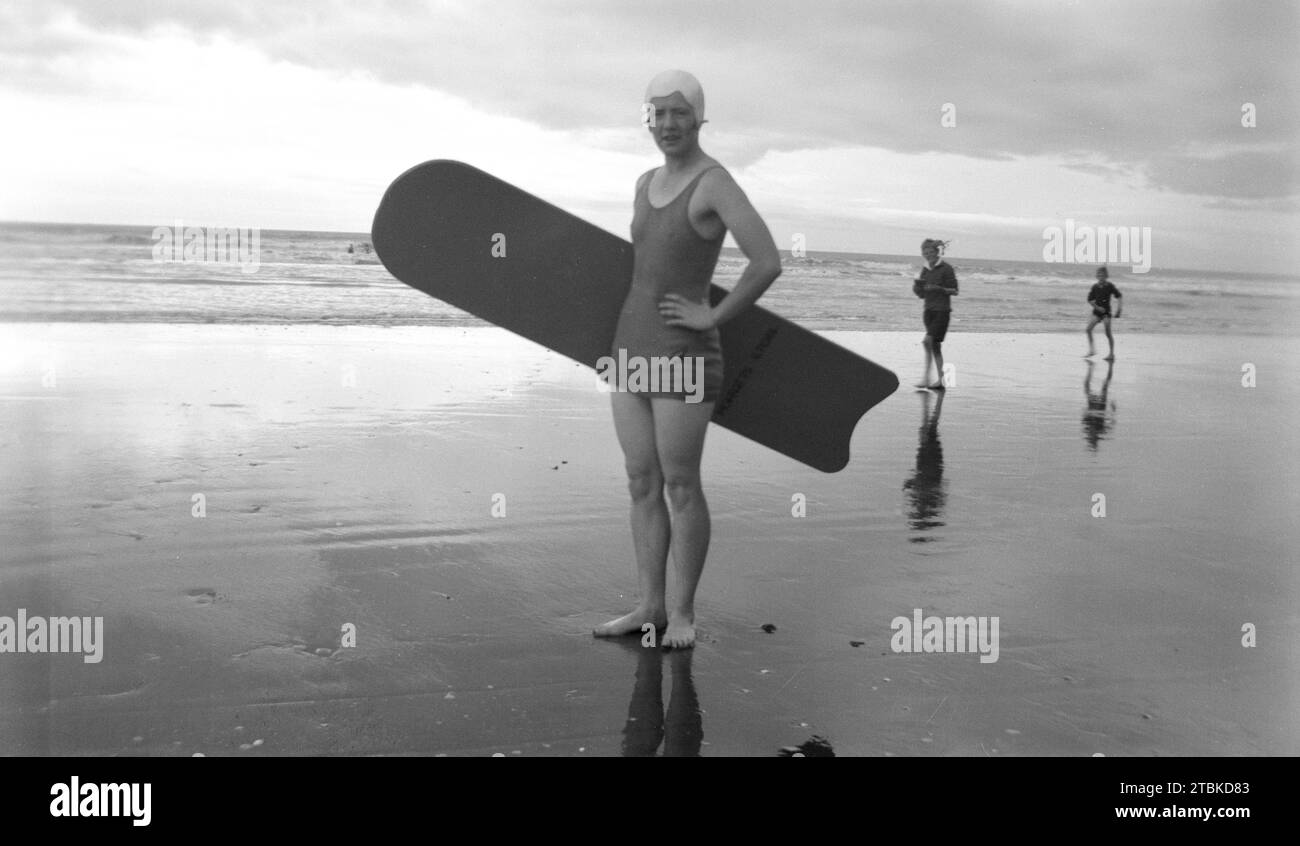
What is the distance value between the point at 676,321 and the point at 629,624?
1106 millimetres

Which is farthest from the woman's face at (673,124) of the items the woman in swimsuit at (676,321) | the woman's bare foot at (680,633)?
the woman's bare foot at (680,633)

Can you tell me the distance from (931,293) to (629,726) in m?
8.96

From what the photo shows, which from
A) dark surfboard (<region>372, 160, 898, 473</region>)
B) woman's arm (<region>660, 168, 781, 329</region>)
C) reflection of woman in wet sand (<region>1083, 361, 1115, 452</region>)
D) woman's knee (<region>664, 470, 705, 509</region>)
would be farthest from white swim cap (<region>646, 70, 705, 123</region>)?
reflection of woman in wet sand (<region>1083, 361, 1115, 452</region>)

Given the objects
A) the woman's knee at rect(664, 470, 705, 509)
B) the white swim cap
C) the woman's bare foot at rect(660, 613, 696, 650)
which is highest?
the white swim cap

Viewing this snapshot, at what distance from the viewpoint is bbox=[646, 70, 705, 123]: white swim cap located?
3508 millimetres

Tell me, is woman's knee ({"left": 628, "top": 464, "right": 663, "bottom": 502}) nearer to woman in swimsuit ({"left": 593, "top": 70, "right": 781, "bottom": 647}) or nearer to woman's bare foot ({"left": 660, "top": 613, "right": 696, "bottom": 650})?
woman in swimsuit ({"left": 593, "top": 70, "right": 781, "bottom": 647})

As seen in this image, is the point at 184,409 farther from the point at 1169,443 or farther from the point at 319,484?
the point at 1169,443

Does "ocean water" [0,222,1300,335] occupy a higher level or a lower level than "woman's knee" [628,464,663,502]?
higher

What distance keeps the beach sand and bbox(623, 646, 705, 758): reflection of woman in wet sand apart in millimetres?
12

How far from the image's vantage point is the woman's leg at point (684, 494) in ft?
11.9

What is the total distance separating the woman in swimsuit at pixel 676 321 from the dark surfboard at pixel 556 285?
12.4 inches

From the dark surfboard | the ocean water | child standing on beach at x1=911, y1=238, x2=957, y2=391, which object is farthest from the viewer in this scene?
the ocean water

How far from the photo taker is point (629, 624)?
383 centimetres

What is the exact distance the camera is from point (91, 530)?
190 inches
